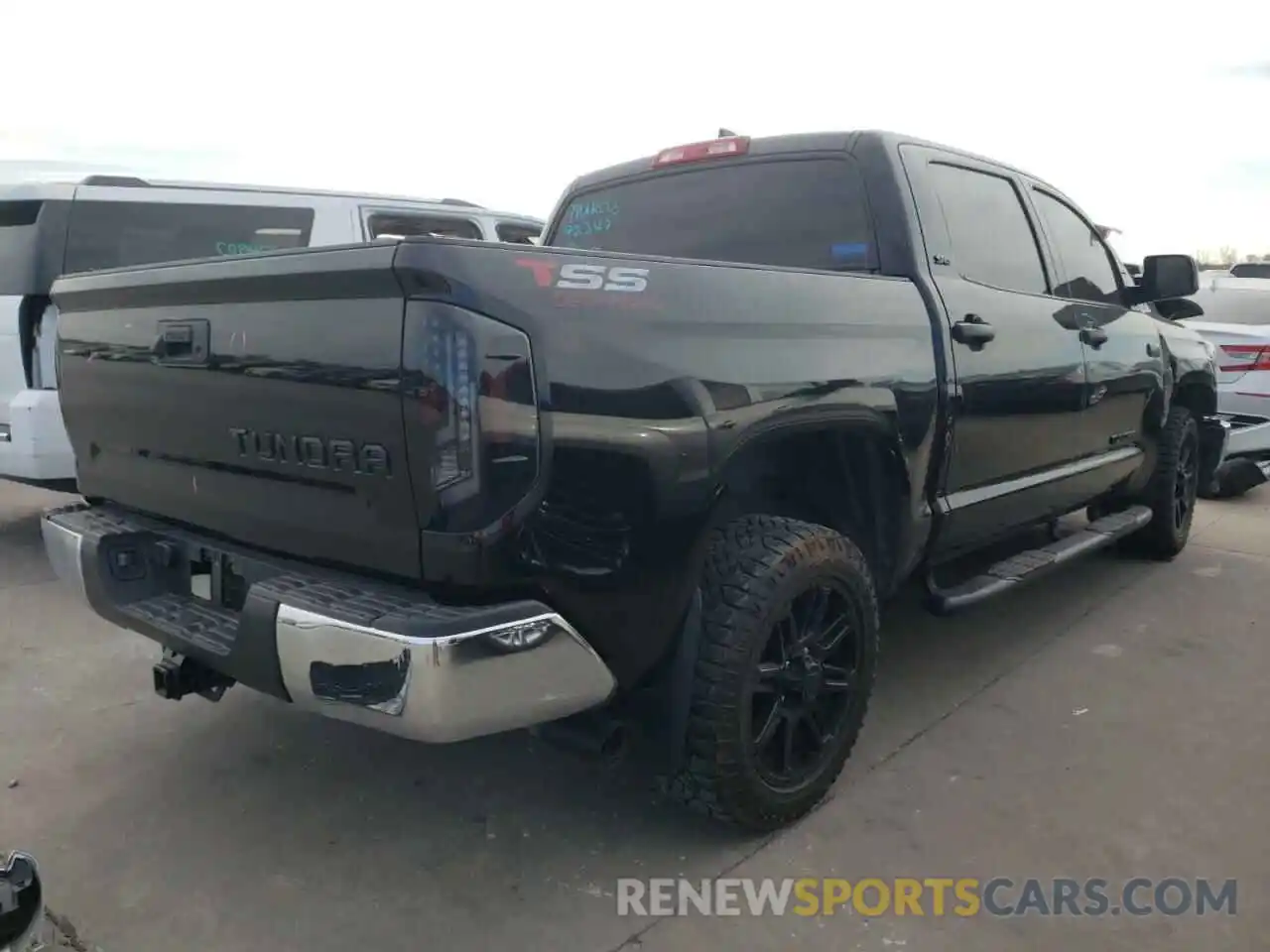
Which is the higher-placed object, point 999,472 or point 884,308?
point 884,308

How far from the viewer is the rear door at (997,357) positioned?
3398mm

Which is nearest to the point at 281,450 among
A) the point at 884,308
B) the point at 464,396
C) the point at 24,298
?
the point at 464,396

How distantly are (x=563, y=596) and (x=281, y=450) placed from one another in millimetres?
736

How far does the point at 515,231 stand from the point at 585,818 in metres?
5.16

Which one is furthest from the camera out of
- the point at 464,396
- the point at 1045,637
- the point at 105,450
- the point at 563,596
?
the point at 1045,637

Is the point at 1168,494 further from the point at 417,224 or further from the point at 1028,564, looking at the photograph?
the point at 417,224

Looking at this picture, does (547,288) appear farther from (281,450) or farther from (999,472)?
(999,472)

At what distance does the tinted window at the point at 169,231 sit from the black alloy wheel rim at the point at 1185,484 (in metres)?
4.82

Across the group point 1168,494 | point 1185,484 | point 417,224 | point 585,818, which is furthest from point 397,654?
point 417,224

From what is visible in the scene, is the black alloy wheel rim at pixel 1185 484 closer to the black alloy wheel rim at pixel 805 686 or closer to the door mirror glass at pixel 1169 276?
the door mirror glass at pixel 1169 276

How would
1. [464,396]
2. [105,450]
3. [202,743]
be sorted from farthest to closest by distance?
[202,743]
[105,450]
[464,396]

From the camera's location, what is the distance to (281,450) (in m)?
2.38

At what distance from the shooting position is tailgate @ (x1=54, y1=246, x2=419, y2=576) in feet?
7.07

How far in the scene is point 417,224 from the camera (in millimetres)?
6922
